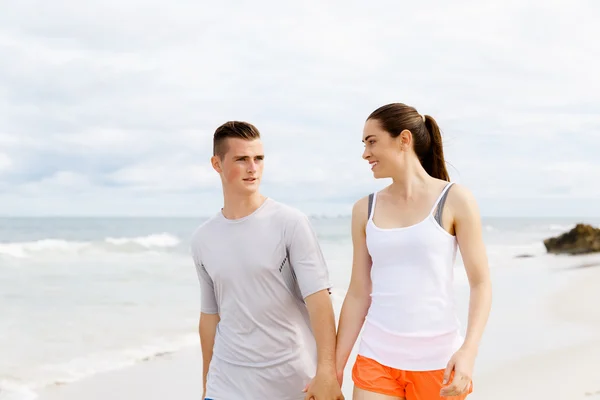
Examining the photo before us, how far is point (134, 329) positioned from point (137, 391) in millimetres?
→ 4118

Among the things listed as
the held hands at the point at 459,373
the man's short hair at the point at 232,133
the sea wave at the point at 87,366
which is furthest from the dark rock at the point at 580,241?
the held hands at the point at 459,373

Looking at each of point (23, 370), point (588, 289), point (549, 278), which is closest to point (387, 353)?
point (23, 370)

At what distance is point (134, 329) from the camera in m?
12.0

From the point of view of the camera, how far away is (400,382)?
3137 mm

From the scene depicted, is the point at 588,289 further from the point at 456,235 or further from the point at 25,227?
the point at 25,227

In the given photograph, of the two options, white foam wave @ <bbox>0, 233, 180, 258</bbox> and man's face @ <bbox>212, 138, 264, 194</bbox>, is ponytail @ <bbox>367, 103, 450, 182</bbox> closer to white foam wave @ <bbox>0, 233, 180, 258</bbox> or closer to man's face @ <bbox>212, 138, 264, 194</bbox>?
man's face @ <bbox>212, 138, 264, 194</bbox>

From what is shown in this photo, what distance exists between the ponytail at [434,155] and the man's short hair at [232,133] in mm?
799

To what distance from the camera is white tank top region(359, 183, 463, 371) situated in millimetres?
3104

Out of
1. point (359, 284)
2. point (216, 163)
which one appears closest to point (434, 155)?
point (359, 284)

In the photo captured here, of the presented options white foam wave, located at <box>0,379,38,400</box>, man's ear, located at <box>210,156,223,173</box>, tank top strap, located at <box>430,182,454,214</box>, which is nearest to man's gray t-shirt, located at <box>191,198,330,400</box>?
man's ear, located at <box>210,156,223,173</box>

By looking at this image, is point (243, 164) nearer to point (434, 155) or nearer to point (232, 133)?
point (232, 133)

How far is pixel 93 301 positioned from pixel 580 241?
14.1 metres

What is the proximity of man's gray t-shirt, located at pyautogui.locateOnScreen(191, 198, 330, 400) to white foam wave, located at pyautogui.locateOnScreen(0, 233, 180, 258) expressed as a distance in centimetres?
2440

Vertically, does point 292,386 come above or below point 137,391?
above
